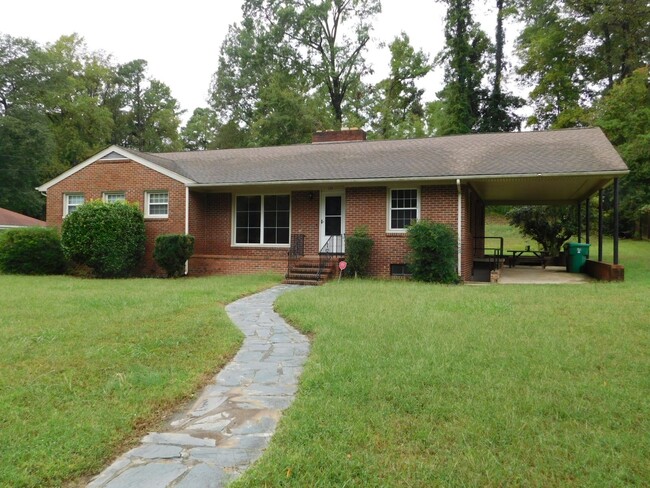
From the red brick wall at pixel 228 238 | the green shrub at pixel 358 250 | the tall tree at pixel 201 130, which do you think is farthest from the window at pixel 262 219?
the tall tree at pixel 201 130

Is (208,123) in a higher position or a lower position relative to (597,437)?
higher

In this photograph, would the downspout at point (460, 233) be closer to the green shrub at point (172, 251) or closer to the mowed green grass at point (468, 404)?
the mowed green grass at point (468, 404)

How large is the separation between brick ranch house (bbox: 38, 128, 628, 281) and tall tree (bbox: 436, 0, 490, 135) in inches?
700

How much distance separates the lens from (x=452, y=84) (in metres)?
34.2

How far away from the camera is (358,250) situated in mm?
13023

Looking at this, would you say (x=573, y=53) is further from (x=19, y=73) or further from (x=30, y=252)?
(x=19, y=73)

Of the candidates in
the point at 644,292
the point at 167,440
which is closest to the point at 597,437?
the point at 167,440

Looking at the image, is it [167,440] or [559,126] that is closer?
[167,440]

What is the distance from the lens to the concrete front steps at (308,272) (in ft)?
41.4

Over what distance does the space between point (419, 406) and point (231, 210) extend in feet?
41.9

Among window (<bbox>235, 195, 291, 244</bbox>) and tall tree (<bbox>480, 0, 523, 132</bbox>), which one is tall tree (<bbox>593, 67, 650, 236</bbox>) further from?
window (<bbox>235, 195, 291, 244</bbox>)

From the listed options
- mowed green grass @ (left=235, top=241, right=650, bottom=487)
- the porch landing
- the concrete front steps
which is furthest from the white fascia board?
the porch landing

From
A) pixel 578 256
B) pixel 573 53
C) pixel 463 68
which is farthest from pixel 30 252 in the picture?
pixel 463 68

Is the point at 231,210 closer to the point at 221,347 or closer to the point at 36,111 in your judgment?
the point at 221,347
